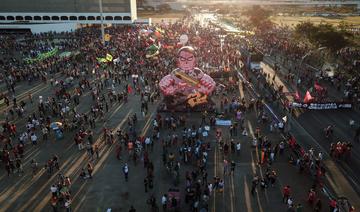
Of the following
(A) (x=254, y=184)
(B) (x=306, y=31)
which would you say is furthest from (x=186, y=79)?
(B) (x=306, y=31)

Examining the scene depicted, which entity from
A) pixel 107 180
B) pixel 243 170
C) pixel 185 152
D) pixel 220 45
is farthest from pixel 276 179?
pixel 220 45

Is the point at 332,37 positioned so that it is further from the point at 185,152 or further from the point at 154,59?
the point at 185,152

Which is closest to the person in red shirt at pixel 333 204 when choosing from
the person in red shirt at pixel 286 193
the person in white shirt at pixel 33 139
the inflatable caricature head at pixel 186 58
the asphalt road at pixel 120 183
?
the asphalt road at pixel 120 183

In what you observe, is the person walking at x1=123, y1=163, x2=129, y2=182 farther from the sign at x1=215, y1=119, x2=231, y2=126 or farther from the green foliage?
the green foliage

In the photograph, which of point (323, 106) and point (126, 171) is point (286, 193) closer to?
point (126, 171)

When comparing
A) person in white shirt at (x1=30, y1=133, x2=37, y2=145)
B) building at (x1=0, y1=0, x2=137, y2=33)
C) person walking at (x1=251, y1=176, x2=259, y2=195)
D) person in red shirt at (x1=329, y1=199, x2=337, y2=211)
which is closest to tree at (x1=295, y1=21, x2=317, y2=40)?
person walking at (x1=251, y1=176, x2=259, y2=195)

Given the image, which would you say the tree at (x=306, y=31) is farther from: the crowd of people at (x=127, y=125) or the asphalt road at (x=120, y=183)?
the asphalt road at (x=120, y=183)
